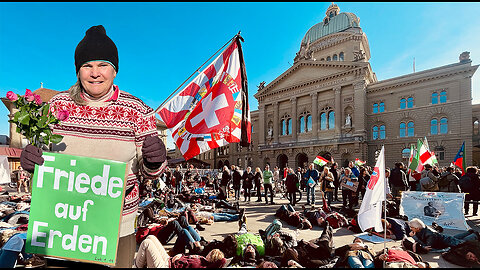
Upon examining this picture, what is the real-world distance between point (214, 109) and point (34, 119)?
3700 mm

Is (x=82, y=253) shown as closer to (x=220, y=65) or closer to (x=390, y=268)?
(x=390, y=268)

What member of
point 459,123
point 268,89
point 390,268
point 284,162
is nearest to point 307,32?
point 268,89

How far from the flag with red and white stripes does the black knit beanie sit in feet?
10.1

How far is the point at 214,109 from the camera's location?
5254 mm

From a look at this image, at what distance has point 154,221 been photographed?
6797 millimetres

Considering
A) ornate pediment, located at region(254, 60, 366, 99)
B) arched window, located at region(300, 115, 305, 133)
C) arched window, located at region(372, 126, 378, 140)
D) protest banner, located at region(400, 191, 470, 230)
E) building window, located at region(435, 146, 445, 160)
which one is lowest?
protest banner, located at region(400, 191, 470, 230)

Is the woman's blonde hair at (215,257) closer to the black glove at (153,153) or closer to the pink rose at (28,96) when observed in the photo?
the black glove at (153,153)

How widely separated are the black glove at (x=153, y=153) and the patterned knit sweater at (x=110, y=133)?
6 centimetres

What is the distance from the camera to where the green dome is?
44947mm

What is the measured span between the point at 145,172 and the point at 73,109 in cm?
76

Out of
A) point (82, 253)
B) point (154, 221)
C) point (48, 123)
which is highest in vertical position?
point (48, 123)

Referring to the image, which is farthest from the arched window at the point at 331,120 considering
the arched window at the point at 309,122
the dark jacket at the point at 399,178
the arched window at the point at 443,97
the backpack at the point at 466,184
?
the backpack at the point at 466,184

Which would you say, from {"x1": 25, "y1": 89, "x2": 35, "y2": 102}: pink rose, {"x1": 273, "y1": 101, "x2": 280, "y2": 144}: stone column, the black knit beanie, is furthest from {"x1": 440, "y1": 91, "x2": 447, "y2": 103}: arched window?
{"x1": 25, "y1": 89, "x2": 35, "y2": 102}: pink rose

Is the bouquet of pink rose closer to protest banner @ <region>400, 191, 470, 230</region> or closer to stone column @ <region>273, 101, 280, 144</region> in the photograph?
protest banner @ <region>400, 191, 470, 230</region>
